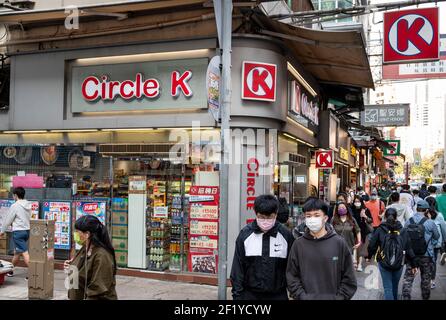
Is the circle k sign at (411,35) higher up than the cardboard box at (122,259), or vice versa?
the circle k sign at (411,35)

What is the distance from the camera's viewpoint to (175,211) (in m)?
10.1

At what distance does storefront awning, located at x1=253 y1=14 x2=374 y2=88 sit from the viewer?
911 centimetres

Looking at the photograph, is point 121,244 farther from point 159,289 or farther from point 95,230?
point 95,230

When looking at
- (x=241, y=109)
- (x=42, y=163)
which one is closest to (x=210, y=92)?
(x=241, y=109)

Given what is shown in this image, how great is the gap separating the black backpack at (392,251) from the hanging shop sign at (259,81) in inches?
151

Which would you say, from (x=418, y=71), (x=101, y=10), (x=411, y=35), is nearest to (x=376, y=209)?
(x=418, y=71)

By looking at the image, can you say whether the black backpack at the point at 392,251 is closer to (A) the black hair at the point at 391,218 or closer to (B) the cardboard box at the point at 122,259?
(A) the black hair at the point at 391,218

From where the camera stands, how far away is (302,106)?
12.2 metres

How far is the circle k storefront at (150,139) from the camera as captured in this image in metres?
9.45

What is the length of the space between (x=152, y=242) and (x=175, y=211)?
0.87 m

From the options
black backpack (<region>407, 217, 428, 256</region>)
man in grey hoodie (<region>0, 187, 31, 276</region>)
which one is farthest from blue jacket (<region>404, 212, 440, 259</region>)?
man in grey hoodie (<region>0, 187, 31, 276</region>)

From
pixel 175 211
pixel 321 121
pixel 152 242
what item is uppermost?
pixel 321 121

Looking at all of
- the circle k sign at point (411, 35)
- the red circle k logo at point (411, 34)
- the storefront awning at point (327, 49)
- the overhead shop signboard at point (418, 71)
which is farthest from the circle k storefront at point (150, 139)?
the overhead shop signboard at point (418, 71)
